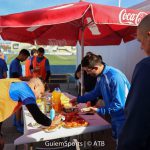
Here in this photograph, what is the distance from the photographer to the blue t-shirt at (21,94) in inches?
98.5

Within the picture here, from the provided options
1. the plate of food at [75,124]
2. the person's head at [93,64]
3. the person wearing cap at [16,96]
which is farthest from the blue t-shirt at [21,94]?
the person's head at [93,64]

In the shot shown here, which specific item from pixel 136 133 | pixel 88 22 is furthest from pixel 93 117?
pixel 136 133

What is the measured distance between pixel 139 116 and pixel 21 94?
1635 millimetres

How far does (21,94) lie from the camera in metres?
2.50

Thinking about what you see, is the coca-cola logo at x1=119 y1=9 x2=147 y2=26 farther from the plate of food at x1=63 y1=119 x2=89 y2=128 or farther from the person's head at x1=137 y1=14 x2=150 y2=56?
the person's head at x1=137 y1=14 x2=150 y2=56

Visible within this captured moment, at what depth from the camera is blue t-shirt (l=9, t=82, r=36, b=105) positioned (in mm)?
2502

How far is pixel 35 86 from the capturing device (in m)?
2.66

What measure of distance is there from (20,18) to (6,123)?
4.03 m

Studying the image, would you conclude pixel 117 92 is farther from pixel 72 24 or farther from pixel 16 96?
pixel 72 24

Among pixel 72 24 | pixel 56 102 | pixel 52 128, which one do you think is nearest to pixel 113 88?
pixel 52 128

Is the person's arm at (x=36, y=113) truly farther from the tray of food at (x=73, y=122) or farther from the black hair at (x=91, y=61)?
the black hair at (x=91, y=61)

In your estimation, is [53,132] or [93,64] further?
[93,64]

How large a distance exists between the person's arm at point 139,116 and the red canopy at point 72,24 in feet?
7.48

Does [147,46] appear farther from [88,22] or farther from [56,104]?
[88,22]
